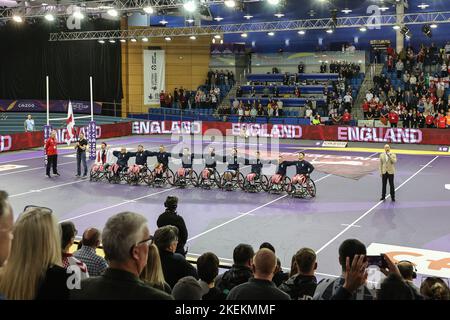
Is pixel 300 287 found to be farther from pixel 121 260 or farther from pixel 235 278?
pixel 121 260

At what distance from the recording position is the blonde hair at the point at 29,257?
363 cm

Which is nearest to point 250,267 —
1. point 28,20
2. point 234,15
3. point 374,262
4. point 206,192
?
point 374,262

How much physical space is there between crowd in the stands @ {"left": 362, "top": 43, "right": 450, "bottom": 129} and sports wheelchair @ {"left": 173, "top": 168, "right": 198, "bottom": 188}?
19.0m

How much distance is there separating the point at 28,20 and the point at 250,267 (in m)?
38.3

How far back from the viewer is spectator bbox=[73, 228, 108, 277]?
614cm

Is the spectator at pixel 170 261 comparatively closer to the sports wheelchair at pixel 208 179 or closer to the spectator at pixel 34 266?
the spectator at pixel 34 266

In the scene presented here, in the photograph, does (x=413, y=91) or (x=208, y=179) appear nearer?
(x=208, y=179)

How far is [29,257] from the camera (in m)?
3.66

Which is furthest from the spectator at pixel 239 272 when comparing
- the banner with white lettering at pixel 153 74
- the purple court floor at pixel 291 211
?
the banner with white lettering at pixel 153 74

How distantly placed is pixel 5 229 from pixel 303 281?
346 cm

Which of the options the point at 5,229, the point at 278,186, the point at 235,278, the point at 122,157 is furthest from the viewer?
the point at 122,157

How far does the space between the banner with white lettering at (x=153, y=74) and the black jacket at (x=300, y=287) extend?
136 feet

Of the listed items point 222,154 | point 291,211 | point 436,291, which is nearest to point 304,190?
point 291,211

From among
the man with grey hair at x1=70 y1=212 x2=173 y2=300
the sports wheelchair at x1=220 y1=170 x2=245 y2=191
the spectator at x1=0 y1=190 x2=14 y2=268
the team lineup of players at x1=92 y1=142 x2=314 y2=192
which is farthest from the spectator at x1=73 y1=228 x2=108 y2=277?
the sports wheelchair at x1=220 y1=170 x2=245 y2=191
